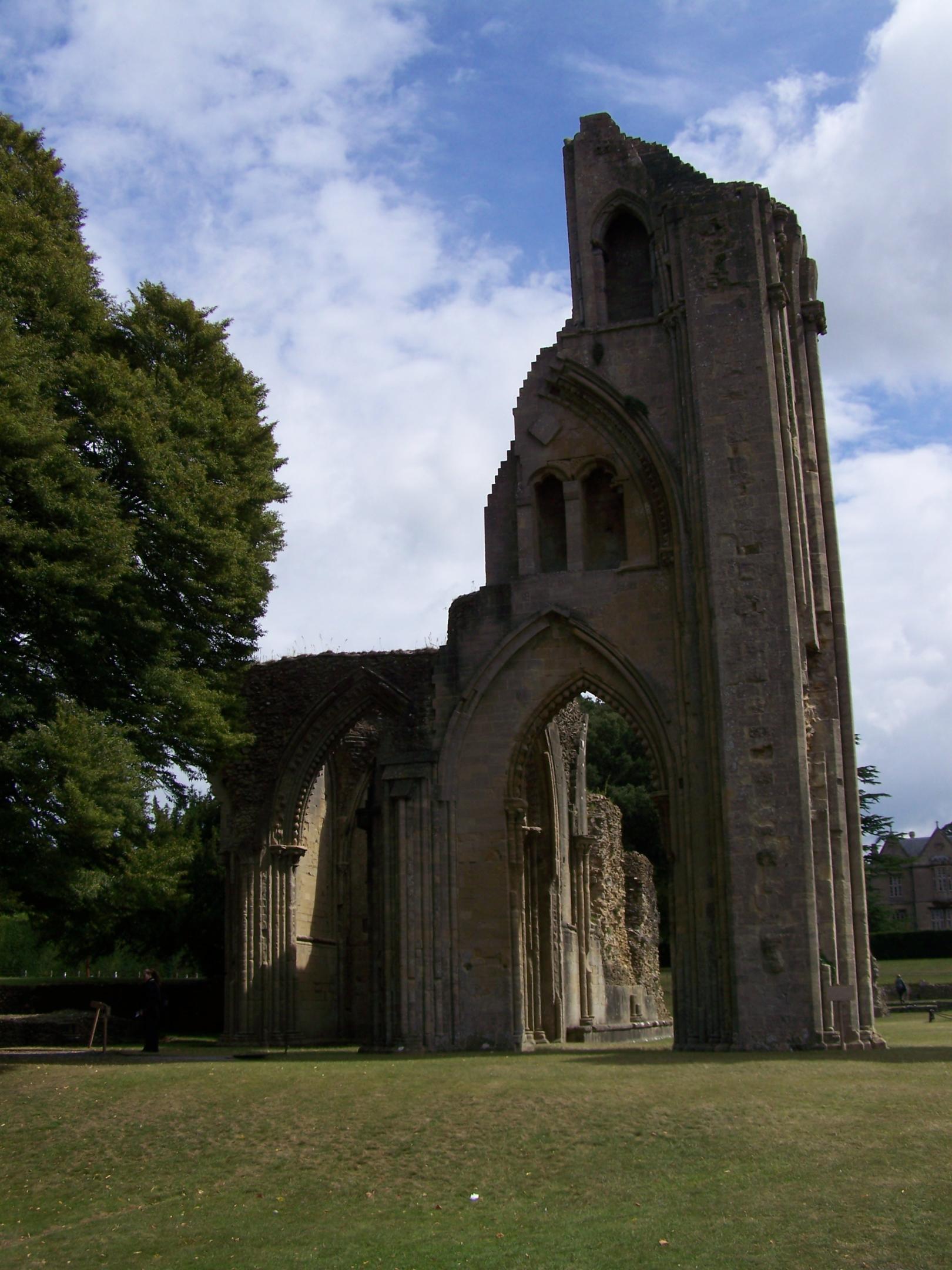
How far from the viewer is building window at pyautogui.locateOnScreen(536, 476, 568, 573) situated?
20.6 m

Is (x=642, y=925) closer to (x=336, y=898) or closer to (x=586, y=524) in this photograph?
(x=336, y=898)

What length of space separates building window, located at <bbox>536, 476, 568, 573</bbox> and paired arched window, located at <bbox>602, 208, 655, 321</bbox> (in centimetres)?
277

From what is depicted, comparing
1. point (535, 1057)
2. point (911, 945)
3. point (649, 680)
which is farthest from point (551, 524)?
point (911, 945)

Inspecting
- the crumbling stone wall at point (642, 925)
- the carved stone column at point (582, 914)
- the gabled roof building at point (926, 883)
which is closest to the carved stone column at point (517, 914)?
the carved stone column at point (582, 914)

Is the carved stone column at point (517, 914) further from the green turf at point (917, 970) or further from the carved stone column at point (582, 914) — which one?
the green turf at point (917, 970)

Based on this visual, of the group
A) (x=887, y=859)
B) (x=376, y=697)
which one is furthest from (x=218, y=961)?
(x=887, y=859)

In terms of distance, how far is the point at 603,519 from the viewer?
20531mm

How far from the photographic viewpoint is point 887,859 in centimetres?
5038

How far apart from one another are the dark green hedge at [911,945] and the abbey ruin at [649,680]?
25.8 metres

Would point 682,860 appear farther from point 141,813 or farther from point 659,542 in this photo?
point 141,813

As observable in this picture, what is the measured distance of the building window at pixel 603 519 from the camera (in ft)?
66.3

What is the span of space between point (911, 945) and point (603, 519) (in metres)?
31.8

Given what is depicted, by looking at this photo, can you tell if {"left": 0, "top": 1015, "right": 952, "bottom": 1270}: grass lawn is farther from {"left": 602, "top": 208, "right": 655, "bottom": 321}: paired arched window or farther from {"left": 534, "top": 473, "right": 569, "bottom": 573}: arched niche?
{"left": 602, "top": 208, "right": 655, "bottom": 321}: paired arched window

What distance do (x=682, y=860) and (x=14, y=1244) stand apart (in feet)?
34.9
